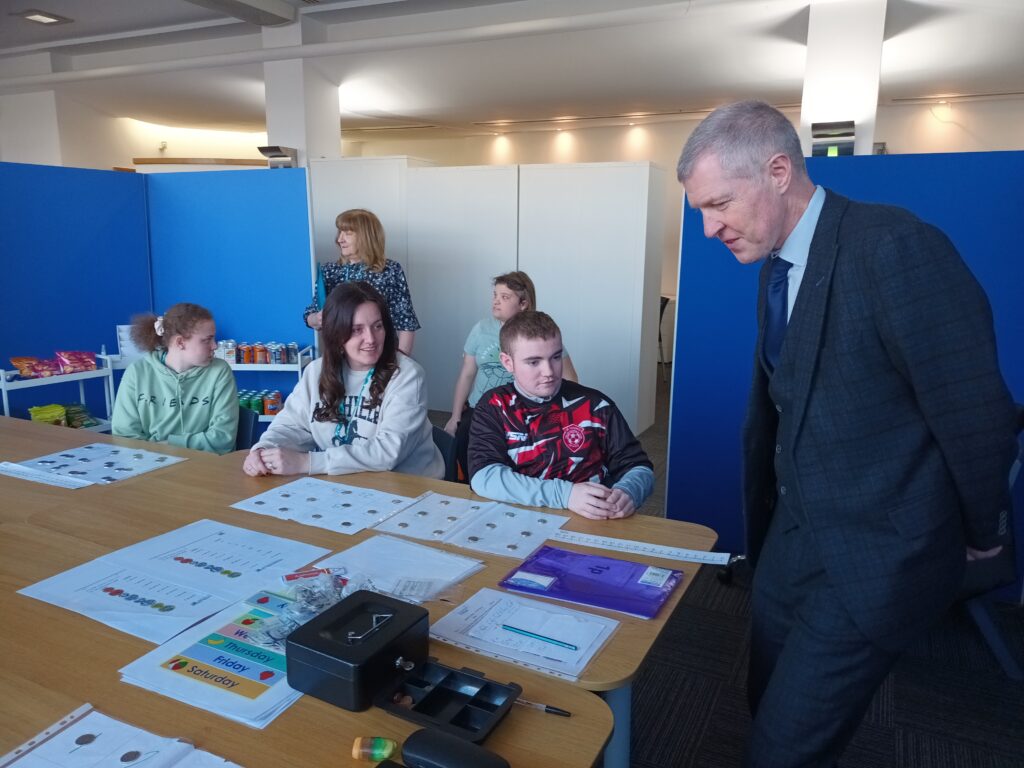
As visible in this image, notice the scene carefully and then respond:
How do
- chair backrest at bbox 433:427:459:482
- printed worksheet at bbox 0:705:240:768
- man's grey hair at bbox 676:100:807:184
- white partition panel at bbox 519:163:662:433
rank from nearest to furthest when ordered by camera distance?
printed worksheet at bbox 0:705:240:768 < man's grey hair at bbox 676:100:807:184 < chair backrest at bbox 433:427:459:482 < white partition panel at bbox 519:163:662:433

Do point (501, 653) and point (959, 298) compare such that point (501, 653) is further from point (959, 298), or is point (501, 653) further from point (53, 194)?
point (53, 194)

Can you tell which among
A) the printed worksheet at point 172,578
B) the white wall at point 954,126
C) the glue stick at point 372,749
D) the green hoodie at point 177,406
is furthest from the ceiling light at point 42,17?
the white wall at point 954,126

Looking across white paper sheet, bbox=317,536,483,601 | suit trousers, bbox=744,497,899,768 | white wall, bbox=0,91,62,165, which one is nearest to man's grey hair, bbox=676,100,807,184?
suit trousers, bbox=744,497,899,768

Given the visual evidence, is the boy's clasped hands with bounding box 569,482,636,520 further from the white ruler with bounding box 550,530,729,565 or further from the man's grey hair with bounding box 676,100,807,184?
the man's grey hair with bounding box 676,100,807,184

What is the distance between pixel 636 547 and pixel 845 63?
4.05 m

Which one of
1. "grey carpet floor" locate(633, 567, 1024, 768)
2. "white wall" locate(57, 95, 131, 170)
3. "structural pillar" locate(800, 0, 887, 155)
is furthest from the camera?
"white wall" locate(57, 95, 131, 170)

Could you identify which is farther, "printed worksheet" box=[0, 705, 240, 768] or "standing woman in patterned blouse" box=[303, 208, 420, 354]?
"standing woman in patterned blouse" box=[303, 208, 420, 354]

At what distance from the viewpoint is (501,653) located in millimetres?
1098

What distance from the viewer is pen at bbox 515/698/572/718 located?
96cm

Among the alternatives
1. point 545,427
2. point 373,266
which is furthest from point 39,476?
point 373,266

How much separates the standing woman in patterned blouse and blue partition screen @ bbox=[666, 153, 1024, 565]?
1455 millimetres

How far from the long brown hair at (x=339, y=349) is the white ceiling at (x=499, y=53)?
3.41m

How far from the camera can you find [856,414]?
116 cm

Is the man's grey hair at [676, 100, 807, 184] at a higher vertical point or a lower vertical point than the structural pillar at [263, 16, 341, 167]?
lower
